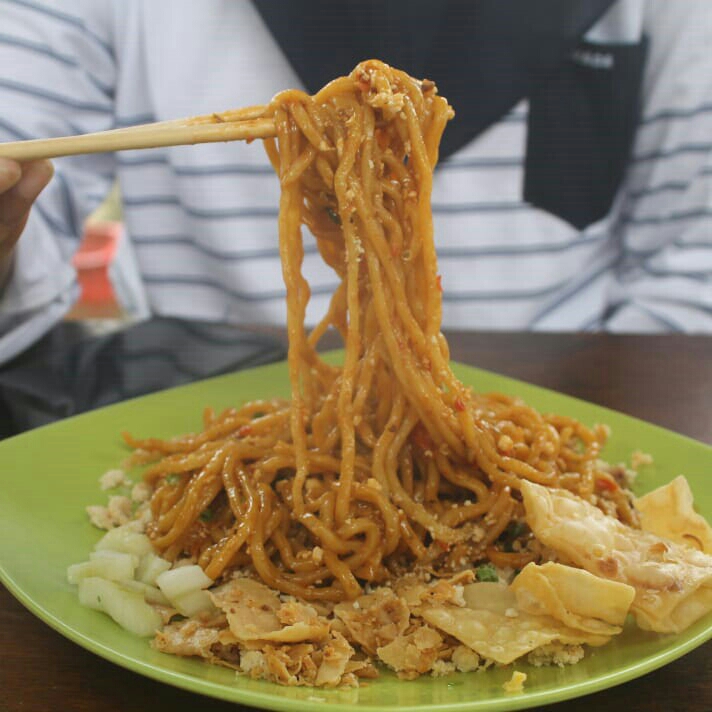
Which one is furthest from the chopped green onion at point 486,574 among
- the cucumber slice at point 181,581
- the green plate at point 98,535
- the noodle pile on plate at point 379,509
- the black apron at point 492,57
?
the black apron at point 492,57

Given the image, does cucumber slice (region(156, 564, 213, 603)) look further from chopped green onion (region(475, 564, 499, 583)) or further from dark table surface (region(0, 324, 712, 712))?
chopped green onion (region(475, 564, 499, 583))

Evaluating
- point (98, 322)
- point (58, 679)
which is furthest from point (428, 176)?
point (98, 322)

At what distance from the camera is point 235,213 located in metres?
3.97

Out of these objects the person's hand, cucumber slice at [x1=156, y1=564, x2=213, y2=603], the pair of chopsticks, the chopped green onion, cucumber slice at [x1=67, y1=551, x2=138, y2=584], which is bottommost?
the chopped green onion

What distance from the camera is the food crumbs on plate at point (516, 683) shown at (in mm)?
1236

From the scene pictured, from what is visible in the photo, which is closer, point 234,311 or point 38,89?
point 38,89

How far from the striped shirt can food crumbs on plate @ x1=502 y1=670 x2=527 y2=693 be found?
285 cm

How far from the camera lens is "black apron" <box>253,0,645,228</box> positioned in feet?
Result: 11.5

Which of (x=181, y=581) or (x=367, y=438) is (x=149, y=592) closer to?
(x=181, y=581)

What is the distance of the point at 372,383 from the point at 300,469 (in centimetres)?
28

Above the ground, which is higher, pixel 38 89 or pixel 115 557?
pixel 38 89

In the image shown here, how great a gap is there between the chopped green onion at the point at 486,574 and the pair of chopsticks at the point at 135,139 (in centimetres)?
100

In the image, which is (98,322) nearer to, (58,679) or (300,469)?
(300,469)

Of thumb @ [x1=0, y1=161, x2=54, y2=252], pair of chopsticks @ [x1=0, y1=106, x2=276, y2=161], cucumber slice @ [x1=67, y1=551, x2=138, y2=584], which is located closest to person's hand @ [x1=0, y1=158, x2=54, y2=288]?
thumb @ [x1=0, y1=161, x2=54, y2=252]
